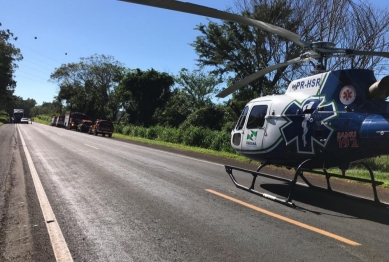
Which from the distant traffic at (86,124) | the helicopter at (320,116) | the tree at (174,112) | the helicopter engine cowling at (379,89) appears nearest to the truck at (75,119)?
the distant traffic at (86,124)

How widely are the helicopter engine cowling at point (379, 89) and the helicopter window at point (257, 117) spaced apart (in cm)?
250

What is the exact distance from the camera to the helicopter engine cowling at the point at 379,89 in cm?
666

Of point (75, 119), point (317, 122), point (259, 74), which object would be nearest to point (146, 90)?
point (75, 119)

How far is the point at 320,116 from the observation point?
7348 millimetres

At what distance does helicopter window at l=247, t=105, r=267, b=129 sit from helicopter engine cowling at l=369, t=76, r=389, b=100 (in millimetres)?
2496

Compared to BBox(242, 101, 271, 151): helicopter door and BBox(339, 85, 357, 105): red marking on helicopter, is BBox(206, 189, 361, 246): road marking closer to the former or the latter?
BBox(242, 101, 271, 151): helicopter door

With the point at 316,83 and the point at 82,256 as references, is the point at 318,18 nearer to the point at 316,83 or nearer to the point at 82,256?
the point at 316,83

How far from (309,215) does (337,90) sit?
2496 millimetres

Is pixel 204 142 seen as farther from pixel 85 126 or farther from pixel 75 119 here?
pixel 75 119

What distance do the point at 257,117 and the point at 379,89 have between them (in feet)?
9.71

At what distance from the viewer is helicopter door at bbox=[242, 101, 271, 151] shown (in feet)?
28.8

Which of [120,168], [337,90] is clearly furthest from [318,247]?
[120,168]

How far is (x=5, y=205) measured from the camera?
690 cm

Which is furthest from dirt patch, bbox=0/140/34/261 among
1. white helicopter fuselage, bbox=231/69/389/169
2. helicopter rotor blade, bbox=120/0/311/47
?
white helicopter fuselage, bbox=231/69/389/169
